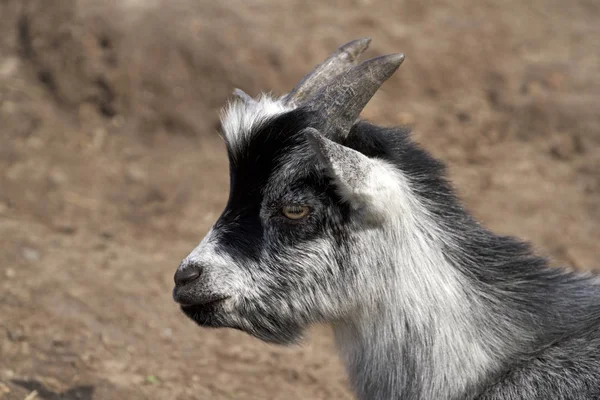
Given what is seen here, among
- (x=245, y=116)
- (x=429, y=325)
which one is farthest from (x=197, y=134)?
(x=429, y=325)

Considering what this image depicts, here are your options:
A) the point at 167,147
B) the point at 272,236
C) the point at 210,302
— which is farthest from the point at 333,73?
the point at 167,147

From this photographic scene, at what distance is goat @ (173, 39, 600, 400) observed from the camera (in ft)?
10.8

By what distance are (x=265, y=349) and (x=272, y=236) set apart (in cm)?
252

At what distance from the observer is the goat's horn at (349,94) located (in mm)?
3281

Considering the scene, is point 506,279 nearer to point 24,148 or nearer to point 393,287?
point 393,287

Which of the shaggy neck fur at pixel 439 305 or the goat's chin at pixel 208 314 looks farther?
the goat's chin at pixel 208 314

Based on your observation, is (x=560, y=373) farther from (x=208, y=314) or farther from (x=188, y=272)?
(x=188, y=272)

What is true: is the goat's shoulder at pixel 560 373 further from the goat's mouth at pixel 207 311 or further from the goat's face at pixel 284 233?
the goat's mouth at pixel 207 311

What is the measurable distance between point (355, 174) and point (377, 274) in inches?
21.1

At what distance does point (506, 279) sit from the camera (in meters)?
3.48

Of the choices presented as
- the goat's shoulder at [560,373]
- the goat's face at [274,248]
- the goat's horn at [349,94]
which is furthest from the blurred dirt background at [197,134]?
the goat's horn at [349,94]

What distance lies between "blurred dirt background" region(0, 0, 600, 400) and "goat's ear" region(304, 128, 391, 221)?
2.35m

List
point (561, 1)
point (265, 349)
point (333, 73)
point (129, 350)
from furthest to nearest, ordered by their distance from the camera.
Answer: point (561, 1)
point (265, 349)
point (129, 350)
point (333, 73)

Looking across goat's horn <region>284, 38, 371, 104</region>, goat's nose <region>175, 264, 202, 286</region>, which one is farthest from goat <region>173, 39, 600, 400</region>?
goat's horn <region>284, 38, 371, 104</region>
